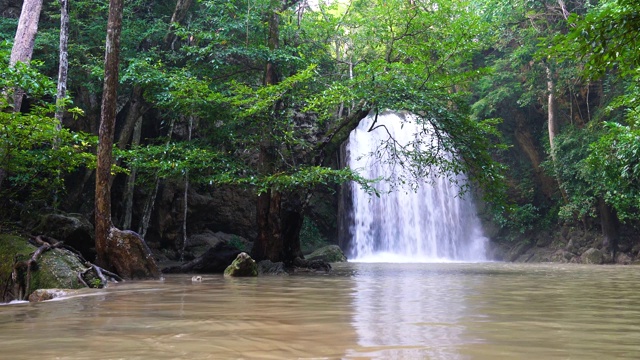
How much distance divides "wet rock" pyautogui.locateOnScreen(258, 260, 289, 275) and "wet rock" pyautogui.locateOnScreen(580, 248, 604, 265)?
1476cm

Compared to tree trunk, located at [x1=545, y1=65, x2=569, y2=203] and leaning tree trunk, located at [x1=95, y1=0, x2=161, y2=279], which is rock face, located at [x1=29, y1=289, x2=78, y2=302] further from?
tree trunk, located at [x1=545, y1=65, x2=569, y2=203]

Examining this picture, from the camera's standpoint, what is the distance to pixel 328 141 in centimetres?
1323

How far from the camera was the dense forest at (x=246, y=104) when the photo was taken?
29.9 feet

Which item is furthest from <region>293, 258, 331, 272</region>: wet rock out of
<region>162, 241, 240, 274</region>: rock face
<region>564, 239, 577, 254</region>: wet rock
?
<region>564, 239, 577, 254</region>: wet rock

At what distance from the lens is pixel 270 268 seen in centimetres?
1174

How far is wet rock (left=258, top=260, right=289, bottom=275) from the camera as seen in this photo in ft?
37.6

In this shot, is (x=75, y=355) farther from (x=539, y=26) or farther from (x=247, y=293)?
(x=539, y=26)

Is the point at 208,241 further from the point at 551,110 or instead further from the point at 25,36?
the point at 551,110

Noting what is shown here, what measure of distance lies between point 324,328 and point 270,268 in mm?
8574

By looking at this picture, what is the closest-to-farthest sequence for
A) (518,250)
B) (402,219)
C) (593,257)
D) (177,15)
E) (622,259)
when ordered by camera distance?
(177,15) < (593,257) < (622,259) < (402,219) < (518,250)

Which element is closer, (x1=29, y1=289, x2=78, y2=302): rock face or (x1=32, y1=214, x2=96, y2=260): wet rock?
(x1=29, y1=289, x2=78, y2=302): rock face

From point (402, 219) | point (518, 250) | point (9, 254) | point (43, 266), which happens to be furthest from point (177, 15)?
point (518, 250)

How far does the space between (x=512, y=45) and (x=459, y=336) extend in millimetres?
25949

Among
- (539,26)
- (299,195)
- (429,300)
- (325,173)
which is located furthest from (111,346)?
(539,26)
